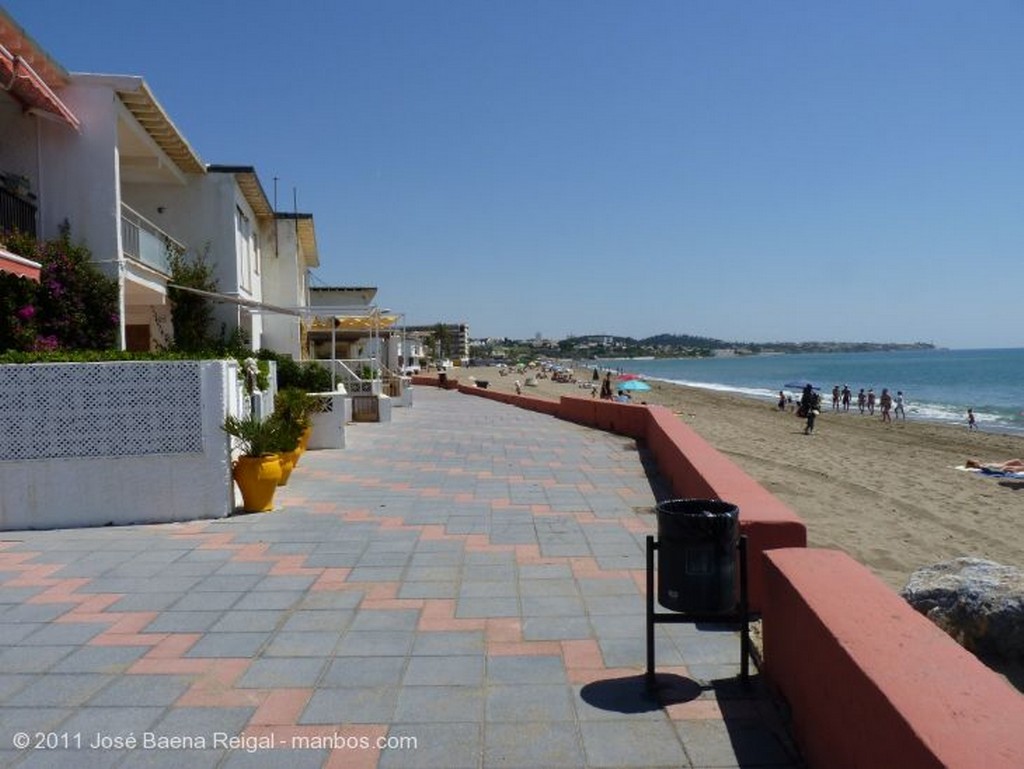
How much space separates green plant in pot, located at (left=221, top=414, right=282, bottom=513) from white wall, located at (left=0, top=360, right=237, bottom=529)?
0.74 feet

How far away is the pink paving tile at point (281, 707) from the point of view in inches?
137

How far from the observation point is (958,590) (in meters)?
4.75

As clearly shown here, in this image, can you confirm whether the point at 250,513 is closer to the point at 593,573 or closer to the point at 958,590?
the point at 593,573

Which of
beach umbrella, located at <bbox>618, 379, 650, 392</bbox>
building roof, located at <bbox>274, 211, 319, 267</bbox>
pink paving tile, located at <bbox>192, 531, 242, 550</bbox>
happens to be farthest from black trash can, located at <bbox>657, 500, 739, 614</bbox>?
beach umbrella, located at <bbox>618, 379, 650, 392</bbox>

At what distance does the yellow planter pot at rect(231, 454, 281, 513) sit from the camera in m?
7.82

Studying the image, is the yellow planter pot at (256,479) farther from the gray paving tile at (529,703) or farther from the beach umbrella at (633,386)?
the beach umbrella at (633,386)

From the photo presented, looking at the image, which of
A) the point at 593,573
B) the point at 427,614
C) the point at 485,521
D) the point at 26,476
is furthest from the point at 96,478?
the point at 593,573

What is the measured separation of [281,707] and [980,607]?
3.84 m

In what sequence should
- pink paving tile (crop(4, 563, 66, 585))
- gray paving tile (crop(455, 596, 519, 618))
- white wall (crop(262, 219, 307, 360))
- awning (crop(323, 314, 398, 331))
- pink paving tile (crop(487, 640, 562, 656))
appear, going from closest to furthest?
pink paving tile (crop(487, 640, 562, 656)), gray paving tile (crop(455, 596, 519, 618)), pink paving tile (crop(4, 563, 66, 585)), awning (crop(323, 314, 398, 331)), white wall (crop(262, 219, 307, 360))

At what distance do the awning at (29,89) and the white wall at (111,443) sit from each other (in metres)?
6.96

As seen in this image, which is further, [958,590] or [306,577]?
[306,577]

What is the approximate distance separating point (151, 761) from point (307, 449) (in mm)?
10160

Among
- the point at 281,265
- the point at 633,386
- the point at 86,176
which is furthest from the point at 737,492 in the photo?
the point at 633,386

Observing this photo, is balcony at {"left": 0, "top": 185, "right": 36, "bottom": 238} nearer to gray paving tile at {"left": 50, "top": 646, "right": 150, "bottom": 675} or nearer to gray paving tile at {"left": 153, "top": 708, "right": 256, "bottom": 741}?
gray paving tile at {"left": 50, "top": 646, "right": 150, "bottom": 675}
